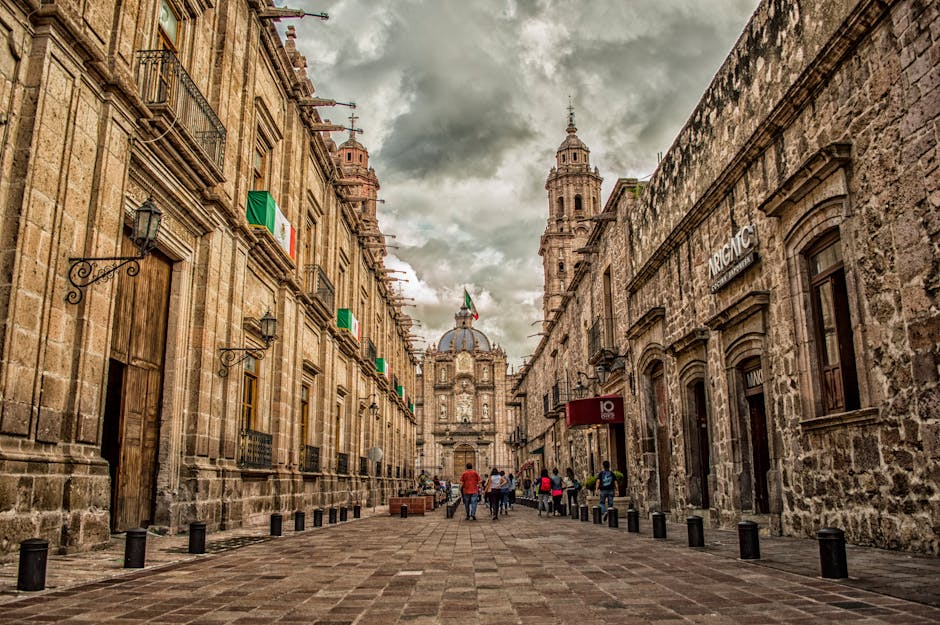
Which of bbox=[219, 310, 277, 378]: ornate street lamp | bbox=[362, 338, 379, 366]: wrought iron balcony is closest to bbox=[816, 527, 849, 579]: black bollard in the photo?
bbox=[219, 310, 277, 378]: ornate street lamp

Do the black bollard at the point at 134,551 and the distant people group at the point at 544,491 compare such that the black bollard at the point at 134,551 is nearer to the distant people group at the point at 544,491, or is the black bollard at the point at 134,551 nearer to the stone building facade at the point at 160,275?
the stone building facade at the point at 160,275

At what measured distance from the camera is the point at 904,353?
287 inches

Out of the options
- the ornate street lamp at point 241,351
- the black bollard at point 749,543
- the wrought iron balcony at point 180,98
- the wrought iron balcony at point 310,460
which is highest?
the wrought iron balcony at point 180,98

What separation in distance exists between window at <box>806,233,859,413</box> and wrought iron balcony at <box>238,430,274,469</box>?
9.94m

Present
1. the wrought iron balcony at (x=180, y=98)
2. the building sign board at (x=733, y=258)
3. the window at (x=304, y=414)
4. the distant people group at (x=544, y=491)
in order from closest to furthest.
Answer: the wrought iron balcony at (x=180, y=98) → the building sign board at (x=733, y=258) → the distant people group at (x=544, y=491) → the window at (x=304, y=414)

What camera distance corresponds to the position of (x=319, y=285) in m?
20.2

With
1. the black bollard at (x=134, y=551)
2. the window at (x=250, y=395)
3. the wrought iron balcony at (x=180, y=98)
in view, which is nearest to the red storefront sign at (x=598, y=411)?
the window at (x=250, y=395)

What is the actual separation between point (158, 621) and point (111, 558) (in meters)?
3.39

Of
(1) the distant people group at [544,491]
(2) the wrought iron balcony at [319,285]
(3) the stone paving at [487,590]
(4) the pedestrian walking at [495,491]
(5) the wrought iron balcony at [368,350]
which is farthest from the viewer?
(5) the wrought iron balcony at [368,350]

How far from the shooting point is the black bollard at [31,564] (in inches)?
206

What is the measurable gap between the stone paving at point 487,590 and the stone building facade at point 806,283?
112 centimetres

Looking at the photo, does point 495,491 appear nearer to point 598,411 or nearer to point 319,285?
point 598,411

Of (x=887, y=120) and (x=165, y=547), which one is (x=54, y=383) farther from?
(x=887, y=120)

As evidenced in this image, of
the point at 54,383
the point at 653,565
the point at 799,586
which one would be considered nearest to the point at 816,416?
the point at 653,565
